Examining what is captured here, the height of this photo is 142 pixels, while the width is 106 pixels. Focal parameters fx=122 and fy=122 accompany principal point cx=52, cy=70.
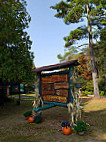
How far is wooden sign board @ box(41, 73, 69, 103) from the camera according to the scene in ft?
22.6

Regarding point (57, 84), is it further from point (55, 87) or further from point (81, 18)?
point (81, 18)

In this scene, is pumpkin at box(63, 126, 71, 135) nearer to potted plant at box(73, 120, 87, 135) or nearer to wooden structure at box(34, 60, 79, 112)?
potted plant at box(73, 120, 87, 135)

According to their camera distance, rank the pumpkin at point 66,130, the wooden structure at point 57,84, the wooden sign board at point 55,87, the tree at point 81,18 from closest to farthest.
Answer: the pumpkin at point 66,130 → the wooden structure at point 57,84 → the wooden sign board at point 55,87 → the tree at point 81,18

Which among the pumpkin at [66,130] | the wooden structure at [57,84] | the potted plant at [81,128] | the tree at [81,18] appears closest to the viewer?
the potted plant at [81,128]

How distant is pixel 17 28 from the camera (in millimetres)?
8297

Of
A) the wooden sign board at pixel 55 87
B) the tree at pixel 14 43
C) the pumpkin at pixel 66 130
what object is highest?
the tree at pixel 14 43

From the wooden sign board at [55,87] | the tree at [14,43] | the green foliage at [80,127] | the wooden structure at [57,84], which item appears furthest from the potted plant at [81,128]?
the tree at [14,43]

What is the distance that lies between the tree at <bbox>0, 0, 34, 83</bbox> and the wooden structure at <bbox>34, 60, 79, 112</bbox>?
1086 millimetres

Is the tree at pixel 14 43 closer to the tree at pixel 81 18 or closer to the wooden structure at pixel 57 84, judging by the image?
the wooden structure at pixel 57 84

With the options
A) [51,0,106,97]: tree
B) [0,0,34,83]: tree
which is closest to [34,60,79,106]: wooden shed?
[0,0,34,83]: tree

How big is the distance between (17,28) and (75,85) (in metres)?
5.59

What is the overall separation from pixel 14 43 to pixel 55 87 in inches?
151

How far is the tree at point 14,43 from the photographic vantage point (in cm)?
719

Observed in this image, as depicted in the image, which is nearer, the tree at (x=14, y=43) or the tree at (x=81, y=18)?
the tree at (x=14, y=43)
